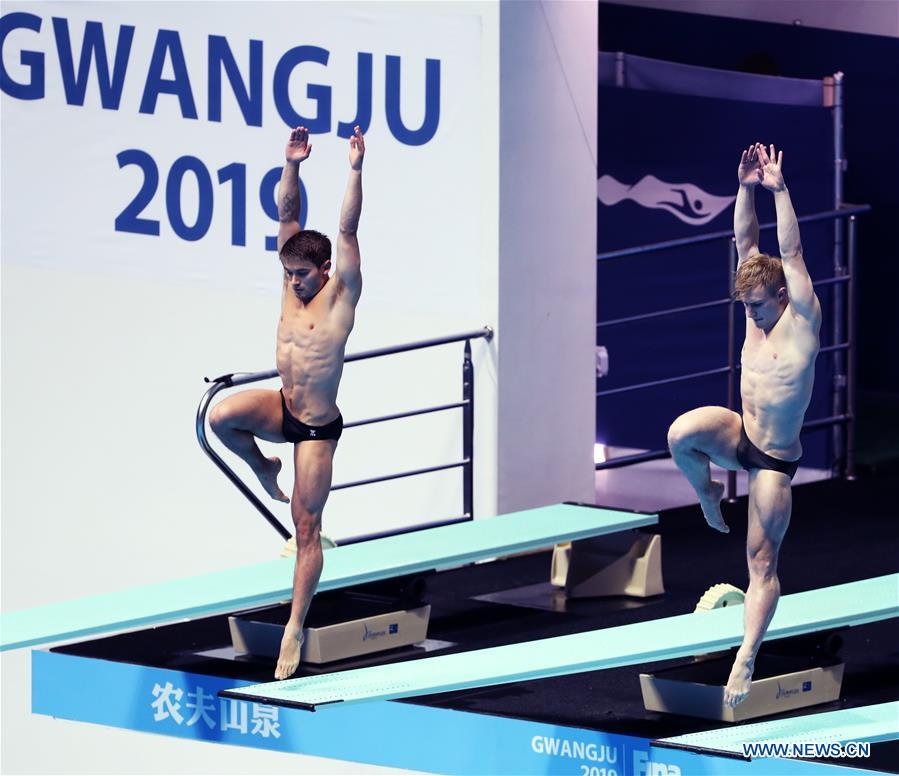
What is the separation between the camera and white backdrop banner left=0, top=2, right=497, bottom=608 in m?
8.12

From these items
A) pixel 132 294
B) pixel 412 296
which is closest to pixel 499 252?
pixel 412 296

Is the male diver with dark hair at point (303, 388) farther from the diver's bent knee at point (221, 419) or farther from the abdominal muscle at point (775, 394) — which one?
the abdominal muscle at point (775, 394)

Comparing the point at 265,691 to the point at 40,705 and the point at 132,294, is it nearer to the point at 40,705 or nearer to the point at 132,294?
the point at 40,705

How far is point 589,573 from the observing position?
7.50 meters

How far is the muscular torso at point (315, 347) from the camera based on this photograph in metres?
6.11

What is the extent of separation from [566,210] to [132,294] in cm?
222

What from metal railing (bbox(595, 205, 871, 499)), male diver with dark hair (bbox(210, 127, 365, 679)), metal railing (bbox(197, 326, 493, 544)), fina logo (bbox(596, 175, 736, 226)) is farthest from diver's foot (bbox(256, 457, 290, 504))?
fina logo (bbox(596, 175, 736, 226))

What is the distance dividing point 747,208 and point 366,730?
7.12 ft

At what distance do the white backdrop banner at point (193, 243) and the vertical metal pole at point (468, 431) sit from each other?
0.41 ft

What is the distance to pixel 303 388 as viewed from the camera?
6.15 metres

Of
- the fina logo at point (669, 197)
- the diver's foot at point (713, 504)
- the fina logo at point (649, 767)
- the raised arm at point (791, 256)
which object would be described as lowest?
the fina logo at point (649, 767)

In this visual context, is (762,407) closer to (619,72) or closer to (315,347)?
(315,347)

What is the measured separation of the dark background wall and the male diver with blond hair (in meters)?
5.17

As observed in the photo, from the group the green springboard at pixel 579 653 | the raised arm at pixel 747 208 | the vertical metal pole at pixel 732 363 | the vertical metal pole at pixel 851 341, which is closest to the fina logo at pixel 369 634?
the green springboard at pixel 579 653
